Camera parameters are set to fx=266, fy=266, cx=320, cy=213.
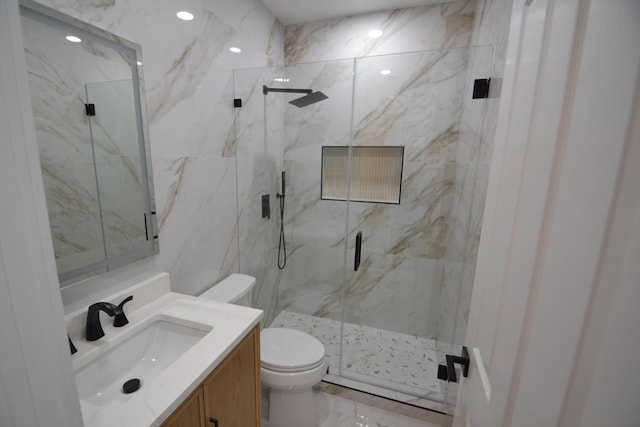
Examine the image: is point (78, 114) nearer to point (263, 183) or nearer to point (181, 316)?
point (181, 316)

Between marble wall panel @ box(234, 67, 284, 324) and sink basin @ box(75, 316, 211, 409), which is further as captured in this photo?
marble wall panel @ box(234, 67, 284, 324)

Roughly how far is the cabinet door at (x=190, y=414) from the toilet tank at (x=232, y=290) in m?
0.70

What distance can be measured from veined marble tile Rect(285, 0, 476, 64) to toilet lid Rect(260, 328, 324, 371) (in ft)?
7.60

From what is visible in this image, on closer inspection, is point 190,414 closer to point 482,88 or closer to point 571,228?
point 571,228

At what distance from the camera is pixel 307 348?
1644mm

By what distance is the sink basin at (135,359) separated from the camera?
0.91 m

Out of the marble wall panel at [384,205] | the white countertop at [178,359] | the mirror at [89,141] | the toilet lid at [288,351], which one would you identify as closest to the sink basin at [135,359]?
the white countertop at [178,359]

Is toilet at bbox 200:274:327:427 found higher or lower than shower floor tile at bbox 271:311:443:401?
higher

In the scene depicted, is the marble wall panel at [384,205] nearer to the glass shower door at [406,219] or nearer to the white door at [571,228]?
the glass shower door at [406,219]

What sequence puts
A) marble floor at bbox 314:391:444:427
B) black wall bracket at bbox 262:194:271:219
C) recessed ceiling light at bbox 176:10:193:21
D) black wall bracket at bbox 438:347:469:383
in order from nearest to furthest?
black wall bracket at bbox 438:347:469:383
recessed ceiling light at bbox 176:10:193:21
marble floor at bbox 314:391:444:427
black wall bracket at bbox 262:194:271:219

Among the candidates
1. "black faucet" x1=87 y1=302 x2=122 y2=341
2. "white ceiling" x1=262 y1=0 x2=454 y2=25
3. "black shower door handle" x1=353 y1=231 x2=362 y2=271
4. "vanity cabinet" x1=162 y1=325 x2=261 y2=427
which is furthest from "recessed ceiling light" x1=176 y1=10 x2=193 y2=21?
"black shower door handle" x1=353 y1=231 x2=362 y2=271

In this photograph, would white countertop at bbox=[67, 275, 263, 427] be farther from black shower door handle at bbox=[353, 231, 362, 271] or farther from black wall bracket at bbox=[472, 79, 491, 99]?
black wall bracket at bbox=[472, 79, 491, 99]

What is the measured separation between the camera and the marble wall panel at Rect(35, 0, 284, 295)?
46.6 inches

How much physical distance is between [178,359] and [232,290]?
2.43ft
